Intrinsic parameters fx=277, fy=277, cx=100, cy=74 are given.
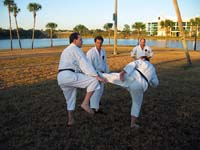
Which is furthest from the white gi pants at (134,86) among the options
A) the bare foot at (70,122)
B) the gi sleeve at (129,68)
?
the bare foot at (70,122)

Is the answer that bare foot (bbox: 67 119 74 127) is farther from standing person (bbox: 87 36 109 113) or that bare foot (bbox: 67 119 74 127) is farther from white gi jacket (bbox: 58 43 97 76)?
white gi jacket (bbox: 58 43 97 76)

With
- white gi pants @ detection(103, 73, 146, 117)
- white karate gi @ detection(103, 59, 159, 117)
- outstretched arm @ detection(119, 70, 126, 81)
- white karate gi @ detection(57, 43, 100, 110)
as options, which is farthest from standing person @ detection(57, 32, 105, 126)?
white karate gi @ detection(103, 59, 159, 117)

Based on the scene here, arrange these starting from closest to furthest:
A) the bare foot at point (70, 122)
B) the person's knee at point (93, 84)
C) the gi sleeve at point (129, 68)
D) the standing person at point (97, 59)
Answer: the gi sleeve at point (129, 68) < the person's knee at point (93, 84) < the bare foot at point (70, 122) < the standing person at point (97, 59)

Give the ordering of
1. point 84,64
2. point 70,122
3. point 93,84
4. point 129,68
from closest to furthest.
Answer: point 129,68 < point 84,64 < point 93,84 < point 70,122

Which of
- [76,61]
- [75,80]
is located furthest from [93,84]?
[76,61]

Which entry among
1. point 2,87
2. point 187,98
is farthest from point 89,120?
point 2,87

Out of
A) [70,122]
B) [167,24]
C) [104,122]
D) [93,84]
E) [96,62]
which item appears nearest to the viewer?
[93,84]

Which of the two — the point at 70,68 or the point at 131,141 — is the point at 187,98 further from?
the point at 70,68

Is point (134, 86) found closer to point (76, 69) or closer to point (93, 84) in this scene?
point (93, 84)

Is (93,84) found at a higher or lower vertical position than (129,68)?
lower

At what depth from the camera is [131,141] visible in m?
5.23

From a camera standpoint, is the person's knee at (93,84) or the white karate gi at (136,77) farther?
the person's knee at (93,84)

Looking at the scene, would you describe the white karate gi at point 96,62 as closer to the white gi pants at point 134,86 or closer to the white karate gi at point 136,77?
the white gi pants at point 134,86

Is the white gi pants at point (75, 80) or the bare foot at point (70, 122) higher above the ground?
the white gi pants at point (75, 80)
